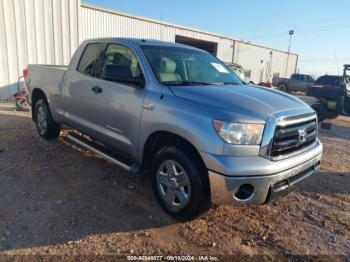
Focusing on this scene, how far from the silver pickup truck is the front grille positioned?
10 mm

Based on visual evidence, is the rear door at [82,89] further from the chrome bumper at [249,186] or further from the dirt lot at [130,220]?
the chrome bumper at [249,186]

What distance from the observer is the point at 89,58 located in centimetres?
479

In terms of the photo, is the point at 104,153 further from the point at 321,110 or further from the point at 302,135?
the point at 321,110

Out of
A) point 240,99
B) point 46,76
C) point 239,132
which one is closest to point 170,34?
point 46,76

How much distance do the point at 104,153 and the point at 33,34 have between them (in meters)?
8.79

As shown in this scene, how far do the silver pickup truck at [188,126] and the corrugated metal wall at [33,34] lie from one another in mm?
7171

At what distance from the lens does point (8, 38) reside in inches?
408

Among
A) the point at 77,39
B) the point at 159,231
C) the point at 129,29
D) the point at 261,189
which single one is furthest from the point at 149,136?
the point at 129,29

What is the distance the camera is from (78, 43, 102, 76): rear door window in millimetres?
4617

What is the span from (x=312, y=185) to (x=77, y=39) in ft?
34.4

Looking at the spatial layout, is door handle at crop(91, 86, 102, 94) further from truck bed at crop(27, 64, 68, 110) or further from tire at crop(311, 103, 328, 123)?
tire at crop(311, 103, 328, 123)

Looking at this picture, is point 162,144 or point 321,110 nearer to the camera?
point 162,144

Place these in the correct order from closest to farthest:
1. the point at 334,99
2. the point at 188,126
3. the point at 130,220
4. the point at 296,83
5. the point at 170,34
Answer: the point at 188,126 < the point at 130,220 < the point at 334,99 < the point at 170,34 < the point at 296,83

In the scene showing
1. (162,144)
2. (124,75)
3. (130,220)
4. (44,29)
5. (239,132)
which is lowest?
(130,220)
